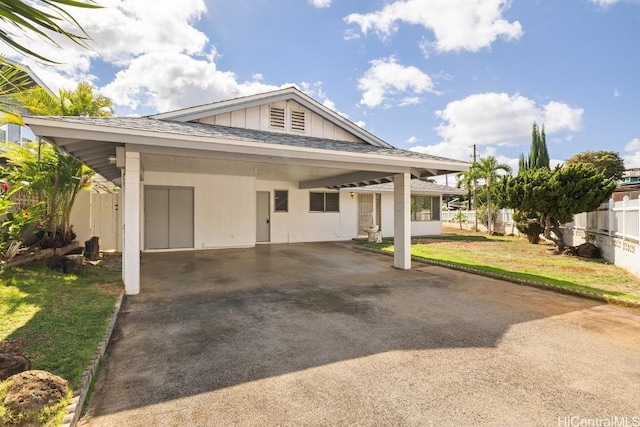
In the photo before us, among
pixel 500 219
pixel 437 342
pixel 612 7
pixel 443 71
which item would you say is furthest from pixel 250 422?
pixel 500 219

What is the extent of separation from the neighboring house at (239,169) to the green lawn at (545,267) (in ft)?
8.14

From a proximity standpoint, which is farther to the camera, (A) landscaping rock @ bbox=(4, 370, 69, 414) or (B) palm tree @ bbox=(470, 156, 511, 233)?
(B) palm tree @ bbox=(470, 156, 511, 233)

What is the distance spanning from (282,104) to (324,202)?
711 centimetres

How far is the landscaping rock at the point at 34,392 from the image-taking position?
7.29 feet

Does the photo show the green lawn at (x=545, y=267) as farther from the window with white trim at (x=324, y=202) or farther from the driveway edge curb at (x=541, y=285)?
the window with white trim at (x=324, y=202)

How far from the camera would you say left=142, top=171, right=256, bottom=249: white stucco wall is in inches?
493

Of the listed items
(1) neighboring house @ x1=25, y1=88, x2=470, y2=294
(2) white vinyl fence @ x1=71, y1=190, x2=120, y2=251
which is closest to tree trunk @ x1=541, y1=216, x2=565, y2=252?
(1) neighboring house @ x1=25, y1=88, x2=470, y2=294

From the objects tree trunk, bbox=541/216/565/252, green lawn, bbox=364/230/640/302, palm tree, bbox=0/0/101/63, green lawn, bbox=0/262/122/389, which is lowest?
green lawn, bbox=364/230/640/302

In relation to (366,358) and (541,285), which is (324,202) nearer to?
(541,285)

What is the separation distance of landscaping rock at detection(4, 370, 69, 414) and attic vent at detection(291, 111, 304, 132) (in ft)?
27.7

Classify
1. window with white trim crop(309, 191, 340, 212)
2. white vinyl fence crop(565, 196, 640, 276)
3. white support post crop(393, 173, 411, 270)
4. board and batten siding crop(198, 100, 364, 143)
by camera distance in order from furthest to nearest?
window with white trim crop(309, 191, 340, 212)
board and batten siding crop(198, 100, 364, 143)
white support post crop(393, 173, 411, 270)
white vinyl fence crop(565, 196, 640, 276)

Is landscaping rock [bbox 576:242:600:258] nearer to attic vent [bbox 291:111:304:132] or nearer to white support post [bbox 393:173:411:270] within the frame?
white support post [bbox 393:173:411:270]

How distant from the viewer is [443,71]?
Answer: 13633mm

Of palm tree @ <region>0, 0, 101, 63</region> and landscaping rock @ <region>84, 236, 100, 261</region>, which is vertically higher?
palm tree @ <region>0, 0, 101, 63</region>
